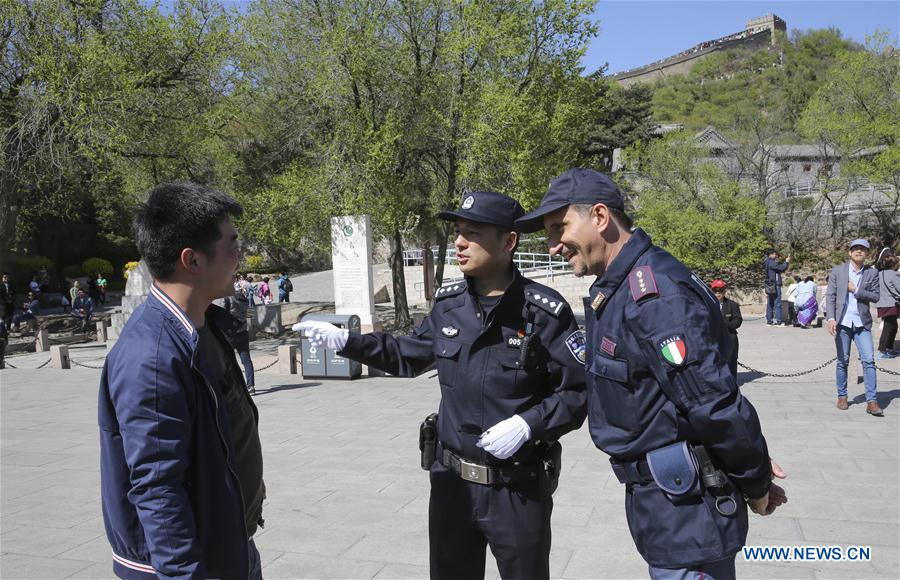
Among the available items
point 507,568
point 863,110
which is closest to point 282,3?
point 507,568

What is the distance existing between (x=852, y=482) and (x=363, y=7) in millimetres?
15479

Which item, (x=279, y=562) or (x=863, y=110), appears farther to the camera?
(x=863, y=110)

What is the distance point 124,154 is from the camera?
1777cm

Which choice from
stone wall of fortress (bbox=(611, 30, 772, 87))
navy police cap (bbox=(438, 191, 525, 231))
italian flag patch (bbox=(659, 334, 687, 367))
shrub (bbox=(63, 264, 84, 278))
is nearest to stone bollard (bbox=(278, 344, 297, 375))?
navy police cap (bbox=(438, 191, 525, 231))

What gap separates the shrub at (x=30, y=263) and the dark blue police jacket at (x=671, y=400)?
38.4 metres

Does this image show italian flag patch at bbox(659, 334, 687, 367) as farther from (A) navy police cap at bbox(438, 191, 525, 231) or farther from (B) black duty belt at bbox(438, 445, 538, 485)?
(A) navy police cap at bbox(438, 191, 525, 231)

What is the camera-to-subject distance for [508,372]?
10.2ft

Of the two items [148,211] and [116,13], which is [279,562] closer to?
[148,211]

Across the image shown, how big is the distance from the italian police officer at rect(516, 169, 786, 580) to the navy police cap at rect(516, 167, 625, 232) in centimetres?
21

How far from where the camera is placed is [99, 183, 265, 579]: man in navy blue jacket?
1.97 meters

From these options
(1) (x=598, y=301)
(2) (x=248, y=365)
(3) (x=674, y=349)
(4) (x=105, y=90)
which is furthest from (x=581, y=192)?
(4) (x=105, y=90)

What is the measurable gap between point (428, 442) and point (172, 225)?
1.68 metres

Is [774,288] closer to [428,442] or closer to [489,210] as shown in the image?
[489,210]

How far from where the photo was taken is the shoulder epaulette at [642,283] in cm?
234
